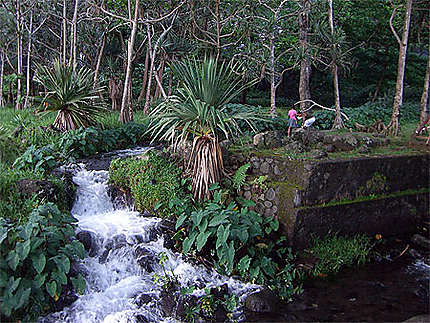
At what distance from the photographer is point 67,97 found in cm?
869

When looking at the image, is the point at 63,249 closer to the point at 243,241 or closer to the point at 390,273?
the point at 243,241

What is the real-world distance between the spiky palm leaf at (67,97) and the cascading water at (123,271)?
3.04 metres

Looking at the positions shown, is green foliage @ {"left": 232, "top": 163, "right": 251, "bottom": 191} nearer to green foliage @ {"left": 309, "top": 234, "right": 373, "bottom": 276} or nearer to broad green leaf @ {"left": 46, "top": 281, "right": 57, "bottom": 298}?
green foliage @ {"left": 309, "top": 234, "right": 373, "bottom": 276}

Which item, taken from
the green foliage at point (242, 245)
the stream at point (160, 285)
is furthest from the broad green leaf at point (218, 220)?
the stream at point (160, 285)

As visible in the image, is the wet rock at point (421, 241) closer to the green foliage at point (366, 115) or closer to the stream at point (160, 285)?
the stream at point (160, 285)

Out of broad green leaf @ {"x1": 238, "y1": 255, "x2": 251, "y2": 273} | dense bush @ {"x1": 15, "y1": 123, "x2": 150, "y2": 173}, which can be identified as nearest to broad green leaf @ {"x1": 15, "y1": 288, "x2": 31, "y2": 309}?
broad green leaf @ {"x1": 238, "y1": 255, "x2": 251, "y2": 273}

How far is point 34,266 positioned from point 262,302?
2596 millimetres

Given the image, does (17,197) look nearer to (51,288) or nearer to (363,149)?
(51,288)

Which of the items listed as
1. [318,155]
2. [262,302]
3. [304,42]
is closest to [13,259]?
[262,302]

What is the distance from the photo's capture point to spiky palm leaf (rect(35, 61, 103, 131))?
28.1 feet

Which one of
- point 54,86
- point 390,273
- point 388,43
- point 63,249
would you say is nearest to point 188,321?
point 63,249

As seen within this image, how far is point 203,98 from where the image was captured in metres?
6.24

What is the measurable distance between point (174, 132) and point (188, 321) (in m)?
2.87

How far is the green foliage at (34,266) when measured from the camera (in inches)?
153
